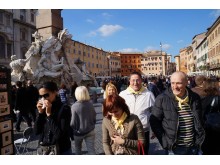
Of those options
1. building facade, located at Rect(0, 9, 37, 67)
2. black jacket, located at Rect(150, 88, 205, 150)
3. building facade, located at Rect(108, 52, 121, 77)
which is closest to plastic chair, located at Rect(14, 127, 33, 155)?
black jacket, located at Rect(150, 88, 205, 150)

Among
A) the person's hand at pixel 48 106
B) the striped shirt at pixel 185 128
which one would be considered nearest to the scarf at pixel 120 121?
the striped shirt at pixel 185 128

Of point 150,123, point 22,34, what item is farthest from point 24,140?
point 22,34

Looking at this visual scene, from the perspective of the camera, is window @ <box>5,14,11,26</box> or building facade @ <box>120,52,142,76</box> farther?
building facade @ <box>120,52,142,76</box>

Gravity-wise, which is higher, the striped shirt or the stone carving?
the stone carving

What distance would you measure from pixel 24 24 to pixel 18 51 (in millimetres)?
4945

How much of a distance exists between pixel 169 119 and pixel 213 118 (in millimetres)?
625

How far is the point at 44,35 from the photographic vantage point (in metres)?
12.2

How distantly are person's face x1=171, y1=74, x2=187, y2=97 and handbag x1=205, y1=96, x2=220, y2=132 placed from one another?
20.1 inches

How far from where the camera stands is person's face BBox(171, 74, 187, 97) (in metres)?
2.56

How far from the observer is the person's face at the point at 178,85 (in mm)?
2559

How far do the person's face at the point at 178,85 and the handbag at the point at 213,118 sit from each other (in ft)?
1.67

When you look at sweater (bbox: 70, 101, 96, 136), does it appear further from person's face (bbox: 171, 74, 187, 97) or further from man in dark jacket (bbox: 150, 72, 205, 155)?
person's face (bbox: 171, 74, 187, 97)

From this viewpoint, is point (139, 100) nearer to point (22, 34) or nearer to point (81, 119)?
point (81, 119)

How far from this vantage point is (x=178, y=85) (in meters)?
2.57
